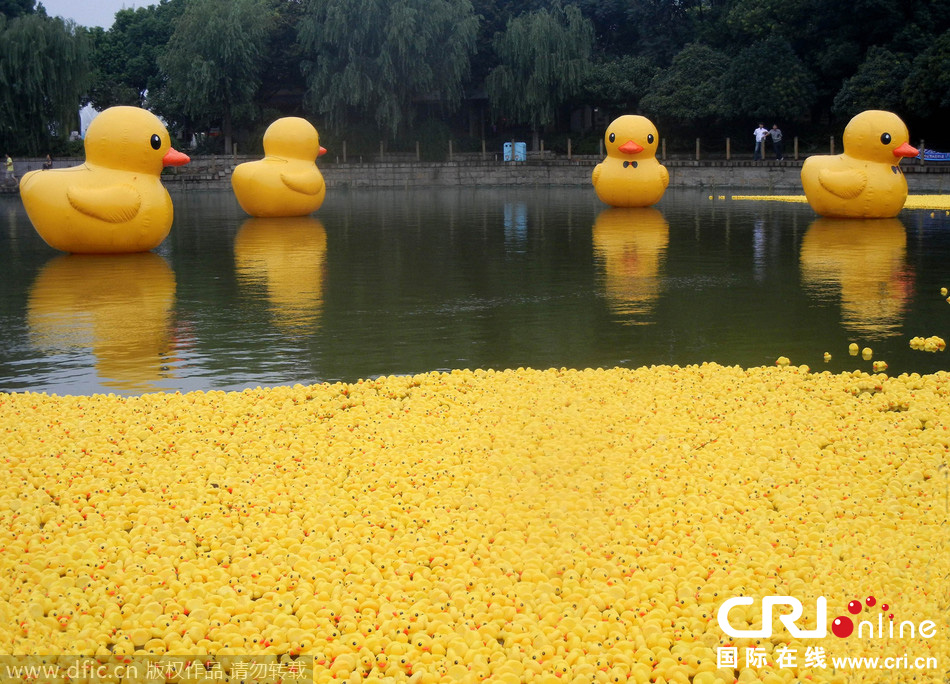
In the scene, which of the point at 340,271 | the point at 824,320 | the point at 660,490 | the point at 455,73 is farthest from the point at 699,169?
the point at 660,490

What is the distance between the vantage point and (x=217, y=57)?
38.0 metres

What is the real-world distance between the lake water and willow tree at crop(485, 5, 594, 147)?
20337 millimetres

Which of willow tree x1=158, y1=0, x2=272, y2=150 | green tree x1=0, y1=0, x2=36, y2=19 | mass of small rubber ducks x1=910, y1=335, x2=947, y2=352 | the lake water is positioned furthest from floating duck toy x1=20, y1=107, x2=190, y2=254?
green tree x1=0, y1=0, x2=36, y2=19

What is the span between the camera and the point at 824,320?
9.33 metres

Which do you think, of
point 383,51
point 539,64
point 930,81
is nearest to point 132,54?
point 383,51

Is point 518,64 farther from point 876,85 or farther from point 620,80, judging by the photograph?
point 876,85

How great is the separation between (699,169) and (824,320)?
2506 centimetres

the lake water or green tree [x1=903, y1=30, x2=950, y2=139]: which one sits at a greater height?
green tree [x1=903, y1=30, x2=950, y2=139]

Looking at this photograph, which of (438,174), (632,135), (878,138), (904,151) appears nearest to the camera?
(904,151)

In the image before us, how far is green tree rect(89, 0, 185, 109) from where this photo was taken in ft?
157

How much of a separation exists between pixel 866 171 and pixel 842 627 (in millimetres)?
15879

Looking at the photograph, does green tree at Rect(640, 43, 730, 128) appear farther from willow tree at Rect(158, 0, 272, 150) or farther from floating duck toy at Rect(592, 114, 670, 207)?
willow tree at Rect(158, 0, 272, 150)

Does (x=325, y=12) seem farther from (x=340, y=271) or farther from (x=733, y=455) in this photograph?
(x=733, y=455)

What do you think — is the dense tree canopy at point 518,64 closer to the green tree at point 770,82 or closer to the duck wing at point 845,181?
the green tree at point 770,82
